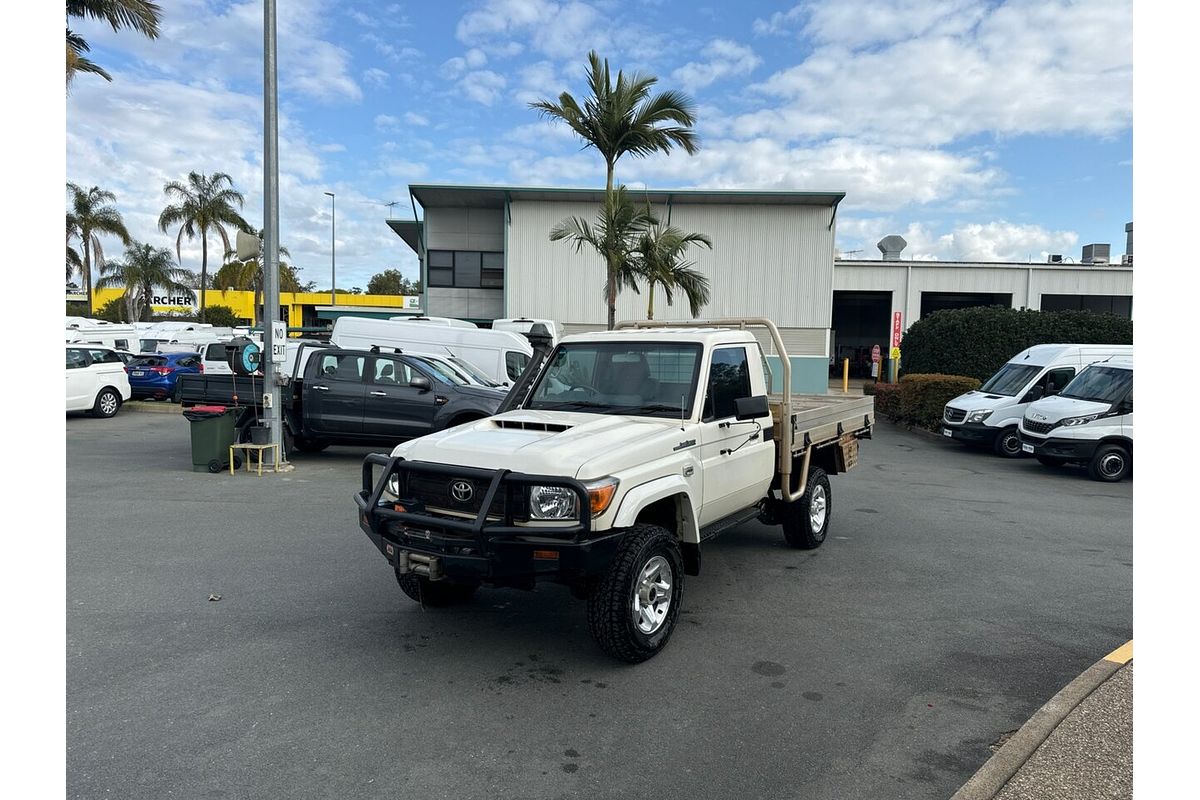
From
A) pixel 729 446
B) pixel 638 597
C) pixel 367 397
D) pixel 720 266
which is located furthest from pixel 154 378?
pixel 638 597

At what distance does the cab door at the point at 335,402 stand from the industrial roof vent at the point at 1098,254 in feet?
134

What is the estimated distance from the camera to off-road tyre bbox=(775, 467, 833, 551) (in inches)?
285

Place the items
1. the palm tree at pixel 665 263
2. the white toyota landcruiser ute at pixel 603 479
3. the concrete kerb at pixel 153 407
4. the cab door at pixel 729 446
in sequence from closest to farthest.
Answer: the white toyota landcruiser ute at pixel 603 479, the cab door at pixel 729 446, the palm tree at pixel 665 263, the concrete kerb at pixel 153 407

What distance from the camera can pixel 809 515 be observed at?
24.1ft

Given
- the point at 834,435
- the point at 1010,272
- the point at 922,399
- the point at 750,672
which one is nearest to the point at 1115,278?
the point at 1010,272

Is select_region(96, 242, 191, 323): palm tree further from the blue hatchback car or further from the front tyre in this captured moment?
the front tyre

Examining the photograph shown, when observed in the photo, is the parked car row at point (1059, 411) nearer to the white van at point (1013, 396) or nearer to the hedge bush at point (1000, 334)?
the white van at point (1013, 396)

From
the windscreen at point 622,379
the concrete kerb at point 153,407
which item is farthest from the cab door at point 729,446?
the concrete kerb at point 153,407

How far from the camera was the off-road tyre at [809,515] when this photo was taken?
724 centimetres

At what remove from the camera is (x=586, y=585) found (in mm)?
4652

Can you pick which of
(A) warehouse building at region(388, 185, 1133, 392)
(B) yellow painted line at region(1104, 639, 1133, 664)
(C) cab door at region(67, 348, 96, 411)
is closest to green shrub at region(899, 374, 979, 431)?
(A) warehouse building at region(388, 185, 1133, 392)

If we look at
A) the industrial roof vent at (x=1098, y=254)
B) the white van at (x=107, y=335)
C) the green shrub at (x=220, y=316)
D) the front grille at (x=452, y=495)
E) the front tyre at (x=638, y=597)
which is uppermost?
the industrial roof vent at (x=1098, y=254)

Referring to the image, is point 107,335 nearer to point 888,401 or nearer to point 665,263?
point 665,263

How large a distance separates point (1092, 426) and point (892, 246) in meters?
27.9
